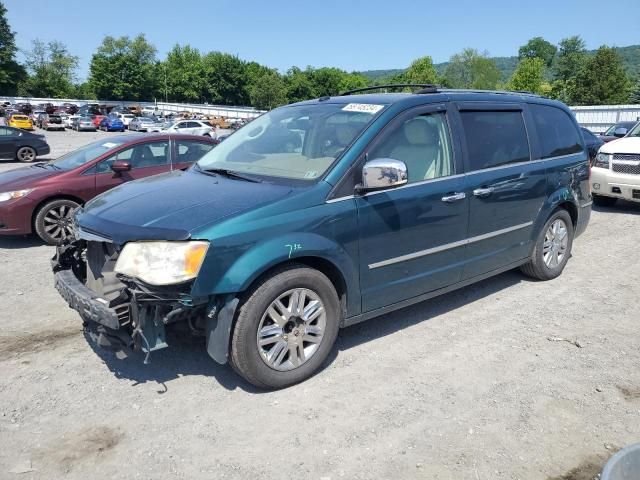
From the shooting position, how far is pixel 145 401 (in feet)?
11.4

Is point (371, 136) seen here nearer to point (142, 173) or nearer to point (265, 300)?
point (265, 300)

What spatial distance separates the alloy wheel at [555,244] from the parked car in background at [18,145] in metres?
20.0

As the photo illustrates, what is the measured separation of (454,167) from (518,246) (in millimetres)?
1289

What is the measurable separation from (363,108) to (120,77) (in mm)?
98059

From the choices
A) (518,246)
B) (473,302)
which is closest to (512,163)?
(518,246)

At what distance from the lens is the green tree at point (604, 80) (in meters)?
56.1

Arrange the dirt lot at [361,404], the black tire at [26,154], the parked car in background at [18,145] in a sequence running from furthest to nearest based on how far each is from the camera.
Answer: the black tire at [26,154] → the parked car in background at [18,145] → the dirt lot at [361,404]

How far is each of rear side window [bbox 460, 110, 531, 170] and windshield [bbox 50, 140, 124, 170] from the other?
17.3 feet

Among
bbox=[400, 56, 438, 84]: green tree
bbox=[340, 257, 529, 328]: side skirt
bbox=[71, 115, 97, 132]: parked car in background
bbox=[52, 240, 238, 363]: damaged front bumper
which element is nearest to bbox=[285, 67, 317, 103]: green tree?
bbox=[400, 56, 438, 84]: green tree

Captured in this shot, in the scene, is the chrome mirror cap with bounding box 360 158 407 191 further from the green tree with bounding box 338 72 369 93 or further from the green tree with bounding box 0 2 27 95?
the green tree with bounding box 338 72 369 93

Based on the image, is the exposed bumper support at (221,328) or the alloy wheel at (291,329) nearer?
the exposed bumper support at (221,328)

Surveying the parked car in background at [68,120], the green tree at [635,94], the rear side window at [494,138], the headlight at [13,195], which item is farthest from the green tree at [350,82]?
the rear side window at [494,138]

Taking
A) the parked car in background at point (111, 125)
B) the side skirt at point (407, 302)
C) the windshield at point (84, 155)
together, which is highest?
the parked car in background at point (111, 125)

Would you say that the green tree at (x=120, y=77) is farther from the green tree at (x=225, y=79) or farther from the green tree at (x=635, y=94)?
the green tree at (x=635, y=94)
